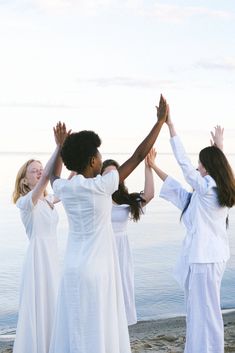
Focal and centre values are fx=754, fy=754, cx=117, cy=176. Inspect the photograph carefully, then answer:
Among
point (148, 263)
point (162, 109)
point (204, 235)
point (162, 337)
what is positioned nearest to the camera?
point (162, 109)

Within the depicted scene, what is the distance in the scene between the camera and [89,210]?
5.14 metres

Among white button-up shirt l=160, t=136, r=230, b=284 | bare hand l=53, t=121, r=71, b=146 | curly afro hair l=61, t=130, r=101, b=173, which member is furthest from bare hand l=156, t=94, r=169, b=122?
white button-up shirt l=160, t=136, r=230, b=284

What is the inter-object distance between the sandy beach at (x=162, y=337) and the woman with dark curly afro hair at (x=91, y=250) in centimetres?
293

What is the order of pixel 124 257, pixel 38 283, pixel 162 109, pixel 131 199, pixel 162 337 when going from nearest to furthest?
pixel 162 109 → pixel 38 283 → pixel 131 199 → pixel 124 257 → pixel 162 337

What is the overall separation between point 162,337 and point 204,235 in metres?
2.59

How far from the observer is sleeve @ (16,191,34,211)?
6434mm

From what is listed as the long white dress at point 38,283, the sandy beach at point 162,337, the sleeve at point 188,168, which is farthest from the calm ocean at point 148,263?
the sleeve at point 188,168

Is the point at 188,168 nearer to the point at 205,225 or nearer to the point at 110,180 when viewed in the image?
the point at 205,225

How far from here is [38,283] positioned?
681 centimetres

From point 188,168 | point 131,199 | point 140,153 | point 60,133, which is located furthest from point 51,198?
point 140,153

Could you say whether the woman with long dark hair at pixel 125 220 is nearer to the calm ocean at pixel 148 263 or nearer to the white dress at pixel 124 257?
the white dress at pixel 124 257

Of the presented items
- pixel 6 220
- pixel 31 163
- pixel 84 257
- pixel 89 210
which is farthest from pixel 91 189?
pixel 6 220

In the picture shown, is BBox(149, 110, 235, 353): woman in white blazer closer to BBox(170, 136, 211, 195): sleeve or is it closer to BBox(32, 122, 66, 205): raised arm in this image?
BBox(170, 136, 211, 195): sleeve

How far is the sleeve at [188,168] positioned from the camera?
6387mm
